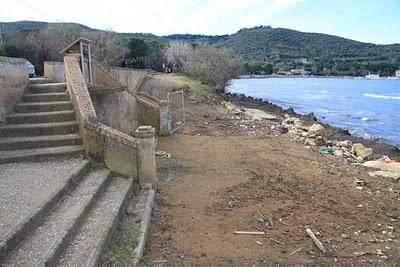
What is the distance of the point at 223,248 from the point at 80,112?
400 centimetres

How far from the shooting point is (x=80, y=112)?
7500 millimetres

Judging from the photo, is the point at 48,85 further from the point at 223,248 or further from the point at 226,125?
the point at 226,125

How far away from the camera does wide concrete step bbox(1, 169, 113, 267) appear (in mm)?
3982

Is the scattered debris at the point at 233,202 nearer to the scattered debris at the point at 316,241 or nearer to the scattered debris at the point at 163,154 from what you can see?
the scattered debris at the point at 316,241

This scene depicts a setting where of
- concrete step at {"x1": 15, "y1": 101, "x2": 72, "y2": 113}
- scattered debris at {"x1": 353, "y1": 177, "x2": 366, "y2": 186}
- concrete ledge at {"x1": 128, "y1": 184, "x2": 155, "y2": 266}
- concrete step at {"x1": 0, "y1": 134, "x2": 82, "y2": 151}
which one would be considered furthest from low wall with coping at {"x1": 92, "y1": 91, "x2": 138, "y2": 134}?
scattered debris at {"x1": 353, "y1": 177, "x2": 366, "y2": 186}

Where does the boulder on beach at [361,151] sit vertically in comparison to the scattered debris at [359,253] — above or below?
below

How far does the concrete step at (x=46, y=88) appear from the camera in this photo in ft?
30.7

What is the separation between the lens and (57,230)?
15.1 ft

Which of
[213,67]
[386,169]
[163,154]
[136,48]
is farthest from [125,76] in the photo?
[136,48]

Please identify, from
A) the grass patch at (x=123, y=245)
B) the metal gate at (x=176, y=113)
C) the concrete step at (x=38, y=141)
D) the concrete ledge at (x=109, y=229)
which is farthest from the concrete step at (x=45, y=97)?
the metal gate at (x=176, y=113)

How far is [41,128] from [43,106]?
962 millimetres

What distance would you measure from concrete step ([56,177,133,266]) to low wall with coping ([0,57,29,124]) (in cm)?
348

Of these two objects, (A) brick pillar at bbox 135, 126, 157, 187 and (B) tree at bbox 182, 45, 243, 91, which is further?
(B) tree at bbox 182, 45, 243, 91

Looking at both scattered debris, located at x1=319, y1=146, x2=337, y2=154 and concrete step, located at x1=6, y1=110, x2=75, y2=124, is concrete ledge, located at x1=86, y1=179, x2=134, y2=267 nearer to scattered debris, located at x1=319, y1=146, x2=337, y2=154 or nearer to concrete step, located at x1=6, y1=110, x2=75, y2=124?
concrete step, located at x1=6, y1=110, x2=75, y2=124
